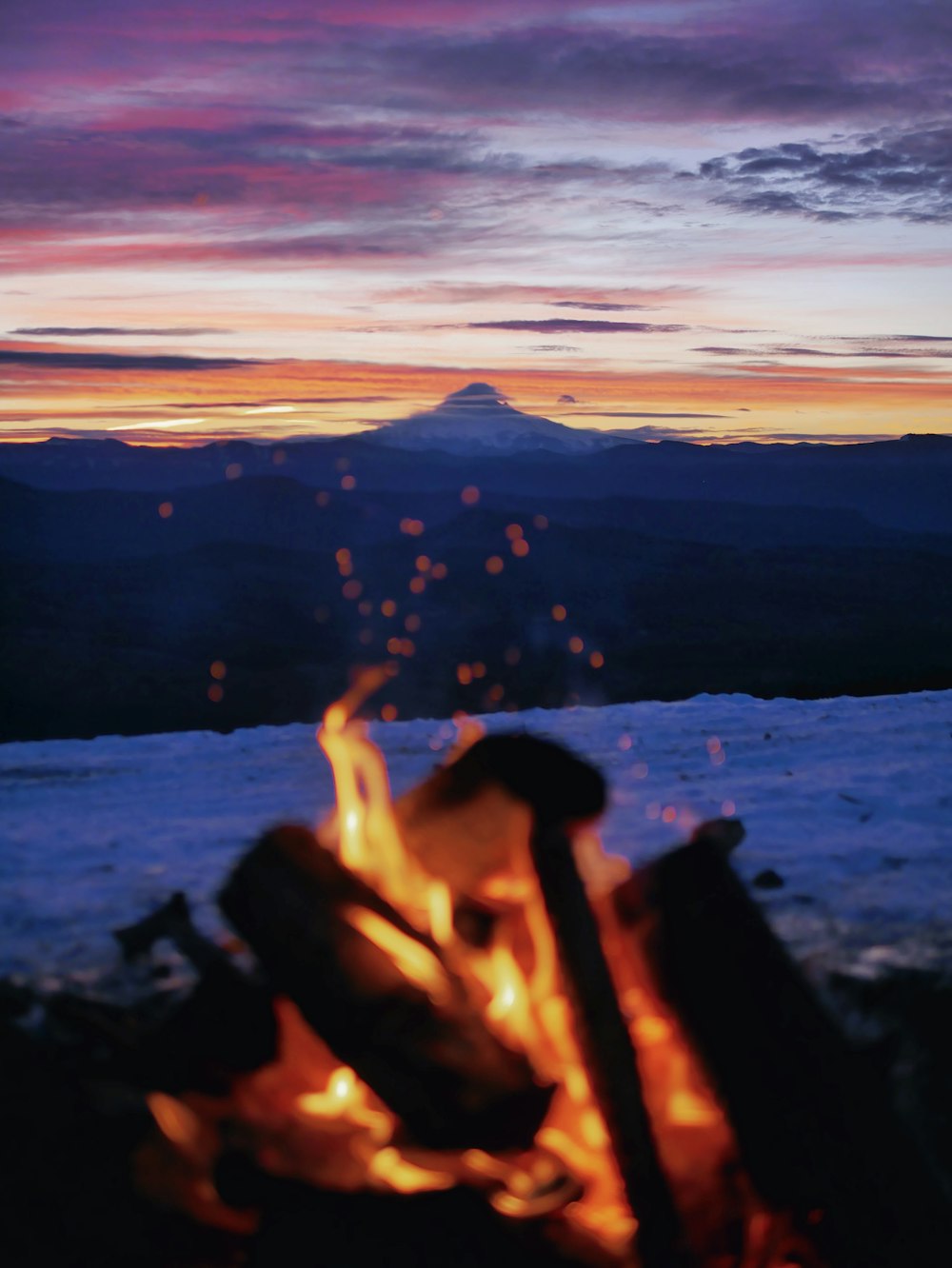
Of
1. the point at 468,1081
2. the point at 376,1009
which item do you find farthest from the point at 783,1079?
the point at 376,1009

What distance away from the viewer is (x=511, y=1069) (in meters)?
2.55

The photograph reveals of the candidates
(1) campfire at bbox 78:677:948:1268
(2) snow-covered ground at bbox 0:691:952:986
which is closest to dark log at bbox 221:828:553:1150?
(1) campfire at bbox 78:677:948:1268

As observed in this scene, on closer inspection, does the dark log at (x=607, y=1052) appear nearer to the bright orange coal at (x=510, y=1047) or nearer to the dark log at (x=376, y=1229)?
the bright orange coal at (x=510, y=1047)

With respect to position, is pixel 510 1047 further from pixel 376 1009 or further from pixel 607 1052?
pixel 376 1009

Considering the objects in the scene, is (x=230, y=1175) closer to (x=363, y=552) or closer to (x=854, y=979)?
(x=854, y=979)

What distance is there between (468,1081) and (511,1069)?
10 cm

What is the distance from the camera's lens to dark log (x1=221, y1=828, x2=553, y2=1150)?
2.54m

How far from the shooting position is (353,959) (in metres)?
2.75

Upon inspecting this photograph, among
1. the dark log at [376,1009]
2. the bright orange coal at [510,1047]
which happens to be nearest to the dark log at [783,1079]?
the bright orange coal at [510,1047]

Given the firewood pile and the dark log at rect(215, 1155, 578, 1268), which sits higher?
the firewood pile

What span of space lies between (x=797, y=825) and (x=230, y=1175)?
10.00ft

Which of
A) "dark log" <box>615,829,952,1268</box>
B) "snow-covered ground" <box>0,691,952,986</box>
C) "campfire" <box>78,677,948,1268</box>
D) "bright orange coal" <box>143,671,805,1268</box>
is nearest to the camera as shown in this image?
"dark log" <box>615,829,952,1268</box>

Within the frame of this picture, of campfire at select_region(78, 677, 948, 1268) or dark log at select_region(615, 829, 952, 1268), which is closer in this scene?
dark log at select_region(615, 829, 952, 1268)

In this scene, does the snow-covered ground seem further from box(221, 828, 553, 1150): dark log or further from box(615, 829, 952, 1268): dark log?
→ box(221, 828, 553, 1150): dark log
